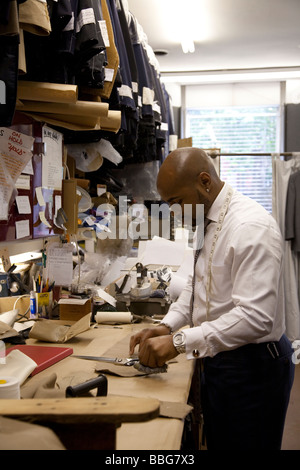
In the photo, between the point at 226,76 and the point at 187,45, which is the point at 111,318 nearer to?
the point at 187,45

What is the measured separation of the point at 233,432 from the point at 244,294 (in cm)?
60

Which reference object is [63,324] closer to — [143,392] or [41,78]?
[143,392]

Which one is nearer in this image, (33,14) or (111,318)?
(33,14)

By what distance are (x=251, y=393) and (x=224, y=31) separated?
3.83 metres

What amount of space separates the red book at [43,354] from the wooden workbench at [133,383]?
20mm

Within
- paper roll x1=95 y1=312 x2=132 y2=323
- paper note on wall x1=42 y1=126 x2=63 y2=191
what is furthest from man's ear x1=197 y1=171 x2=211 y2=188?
paper roll x1=95 y1=312 x2=132 y2=323

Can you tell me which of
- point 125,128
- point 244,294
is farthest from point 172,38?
point 244,294

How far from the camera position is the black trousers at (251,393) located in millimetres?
1693

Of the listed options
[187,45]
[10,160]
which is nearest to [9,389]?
[10,160]

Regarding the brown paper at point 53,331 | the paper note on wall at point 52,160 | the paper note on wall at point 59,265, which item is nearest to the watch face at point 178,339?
the brown paper at point 53,331

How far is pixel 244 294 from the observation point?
1.51m

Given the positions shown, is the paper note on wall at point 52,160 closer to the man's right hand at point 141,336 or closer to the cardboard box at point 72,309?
the cardboard box at point 72,309

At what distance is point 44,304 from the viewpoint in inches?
94.3

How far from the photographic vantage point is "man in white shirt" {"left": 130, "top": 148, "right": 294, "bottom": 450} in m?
1.52
